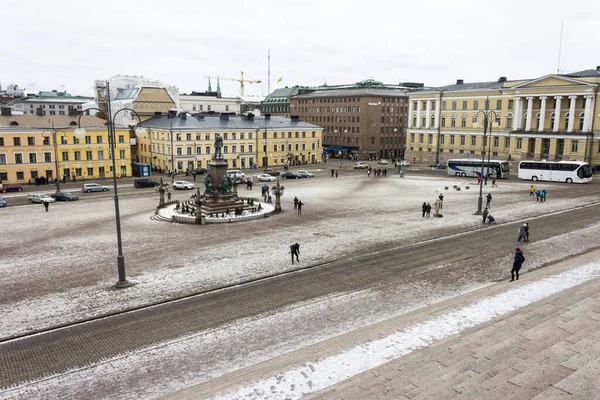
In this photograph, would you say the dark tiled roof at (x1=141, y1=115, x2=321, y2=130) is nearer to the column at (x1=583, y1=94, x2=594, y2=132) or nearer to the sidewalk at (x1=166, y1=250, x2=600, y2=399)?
the column at (x1=583, y1=94, x2=594, y2=132)

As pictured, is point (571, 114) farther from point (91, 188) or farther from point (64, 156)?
point (64, 156)

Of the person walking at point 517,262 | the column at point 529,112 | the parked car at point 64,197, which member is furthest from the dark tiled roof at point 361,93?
the person walking at point 517,262

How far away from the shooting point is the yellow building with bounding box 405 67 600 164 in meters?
78.9

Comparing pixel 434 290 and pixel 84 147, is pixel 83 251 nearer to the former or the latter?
pixel 434 290

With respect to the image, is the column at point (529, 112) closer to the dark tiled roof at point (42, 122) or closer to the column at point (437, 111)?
the column at point (437, 111)

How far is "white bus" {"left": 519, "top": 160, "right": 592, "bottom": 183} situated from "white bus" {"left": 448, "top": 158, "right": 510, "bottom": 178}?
2657mm

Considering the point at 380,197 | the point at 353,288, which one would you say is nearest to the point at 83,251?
the point at 353,288

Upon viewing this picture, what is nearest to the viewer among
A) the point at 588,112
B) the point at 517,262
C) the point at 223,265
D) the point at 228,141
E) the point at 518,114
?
the point at 517,262

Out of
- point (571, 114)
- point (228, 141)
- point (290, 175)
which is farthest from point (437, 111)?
point (228, 141)

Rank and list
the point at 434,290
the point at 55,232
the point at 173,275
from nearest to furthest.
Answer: the point at 434,290
the point at 173,275
the point at 55,232

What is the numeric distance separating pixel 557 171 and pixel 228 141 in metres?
54.6

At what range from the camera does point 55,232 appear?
36188 mm

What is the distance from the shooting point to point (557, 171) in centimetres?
6612

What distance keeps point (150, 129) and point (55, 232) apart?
5296cm
